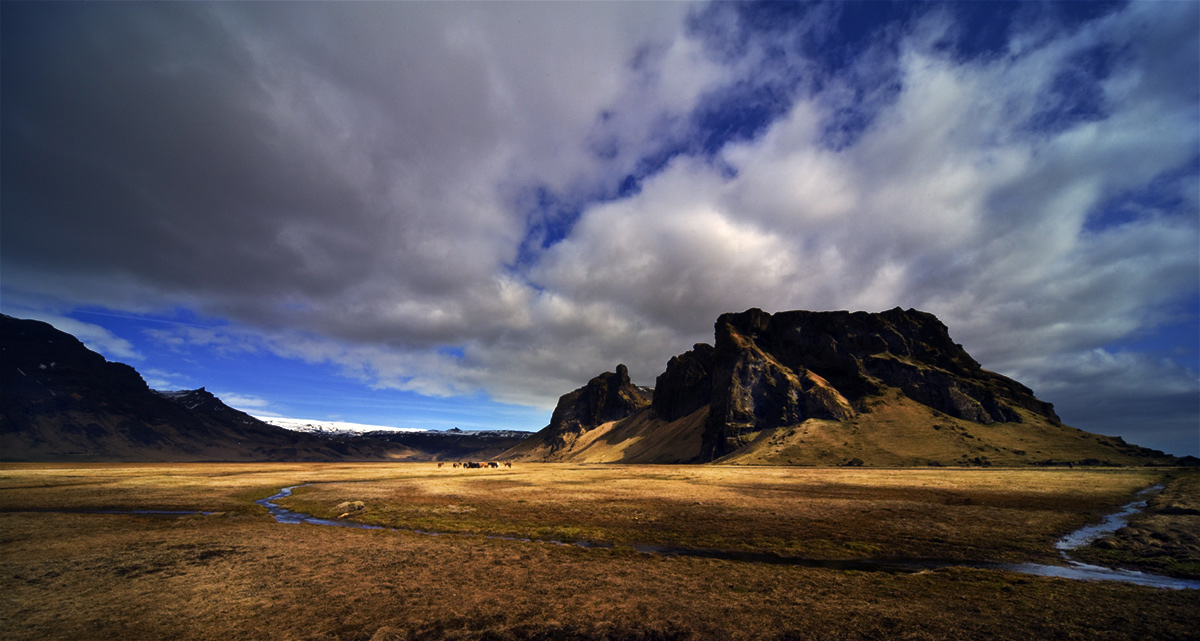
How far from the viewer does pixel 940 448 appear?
105062 mm

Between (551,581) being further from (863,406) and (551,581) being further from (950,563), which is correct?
(863,406)

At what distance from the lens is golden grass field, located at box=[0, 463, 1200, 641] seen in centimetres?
1220

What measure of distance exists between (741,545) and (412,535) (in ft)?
60.9

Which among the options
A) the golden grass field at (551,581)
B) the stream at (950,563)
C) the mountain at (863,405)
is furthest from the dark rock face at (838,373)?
the stream at (950,563)

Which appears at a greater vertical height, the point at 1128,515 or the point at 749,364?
the point at 749,364

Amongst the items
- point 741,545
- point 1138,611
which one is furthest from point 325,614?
point 1138,611

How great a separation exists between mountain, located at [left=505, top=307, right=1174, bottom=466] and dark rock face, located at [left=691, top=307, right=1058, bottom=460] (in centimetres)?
36

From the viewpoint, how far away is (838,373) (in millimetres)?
148375

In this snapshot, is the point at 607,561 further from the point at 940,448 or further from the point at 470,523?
the point at 940,448

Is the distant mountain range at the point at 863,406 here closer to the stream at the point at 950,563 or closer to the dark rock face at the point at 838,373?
the dark rock face at the point at 838,373

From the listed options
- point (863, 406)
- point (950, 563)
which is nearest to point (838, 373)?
point (863, 406)

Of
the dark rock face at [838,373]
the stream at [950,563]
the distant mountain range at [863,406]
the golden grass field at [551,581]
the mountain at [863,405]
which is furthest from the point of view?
the dark rock face at [838,373]

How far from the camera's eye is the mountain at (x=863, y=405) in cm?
10550

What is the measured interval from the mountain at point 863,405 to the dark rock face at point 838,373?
0.36 metres
